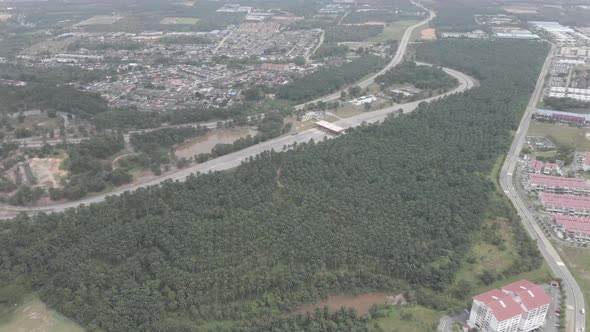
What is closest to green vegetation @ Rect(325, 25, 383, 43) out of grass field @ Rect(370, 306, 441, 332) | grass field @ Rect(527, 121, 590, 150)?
grass field @ Rect(527, 121, 590, 150)

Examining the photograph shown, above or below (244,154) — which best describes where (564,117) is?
above

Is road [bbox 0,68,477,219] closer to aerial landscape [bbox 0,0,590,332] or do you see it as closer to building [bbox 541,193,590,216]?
aerial landscape [bbox 0,0,590,332]

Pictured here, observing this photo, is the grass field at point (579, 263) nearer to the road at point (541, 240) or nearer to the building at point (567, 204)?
the road at point (541, 240)

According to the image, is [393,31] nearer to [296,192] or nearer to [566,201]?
[566,201]

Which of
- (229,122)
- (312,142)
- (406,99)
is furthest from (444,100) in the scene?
(229,122)

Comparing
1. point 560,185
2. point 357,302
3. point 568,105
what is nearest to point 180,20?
point 568,105

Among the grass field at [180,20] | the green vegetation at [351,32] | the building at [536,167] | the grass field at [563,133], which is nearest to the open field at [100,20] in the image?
the grass field at [180,20]

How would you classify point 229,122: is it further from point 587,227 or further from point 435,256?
point 587,227
